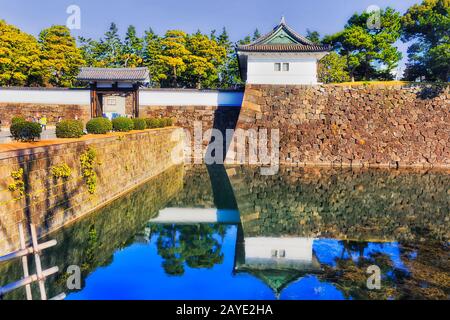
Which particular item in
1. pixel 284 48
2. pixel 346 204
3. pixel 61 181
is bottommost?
pixel 346 204

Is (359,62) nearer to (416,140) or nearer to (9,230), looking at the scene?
(416,140)

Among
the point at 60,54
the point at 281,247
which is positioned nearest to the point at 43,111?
the point at 60,54

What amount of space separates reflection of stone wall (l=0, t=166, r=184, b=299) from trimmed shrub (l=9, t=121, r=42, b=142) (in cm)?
212

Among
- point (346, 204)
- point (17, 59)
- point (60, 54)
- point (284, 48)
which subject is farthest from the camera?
point (60, 54)

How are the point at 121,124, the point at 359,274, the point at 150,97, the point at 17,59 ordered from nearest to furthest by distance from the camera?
the point at 359,274 < the point at 121,124 < the point at 150,97 < the point at 17,59

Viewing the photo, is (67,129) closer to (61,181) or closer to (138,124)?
(61,181)

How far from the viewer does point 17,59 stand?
26625mm

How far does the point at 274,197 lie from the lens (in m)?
12.4

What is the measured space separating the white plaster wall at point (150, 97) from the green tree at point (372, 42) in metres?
11.1

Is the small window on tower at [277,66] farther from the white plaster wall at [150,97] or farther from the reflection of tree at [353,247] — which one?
the reflection of tree at [353,247]

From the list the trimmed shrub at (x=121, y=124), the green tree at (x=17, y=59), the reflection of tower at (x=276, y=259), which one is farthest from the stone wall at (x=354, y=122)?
the green tree at (x=17, y=59)

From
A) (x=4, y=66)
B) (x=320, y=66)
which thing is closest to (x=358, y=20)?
(x=320, y=66)

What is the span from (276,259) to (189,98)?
Result: 54.7ft

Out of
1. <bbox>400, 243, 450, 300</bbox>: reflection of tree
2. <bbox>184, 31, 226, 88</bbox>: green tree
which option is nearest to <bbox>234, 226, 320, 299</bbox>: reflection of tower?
<bbox>400, 243, 450, 300</bbox>: reflection of tree
